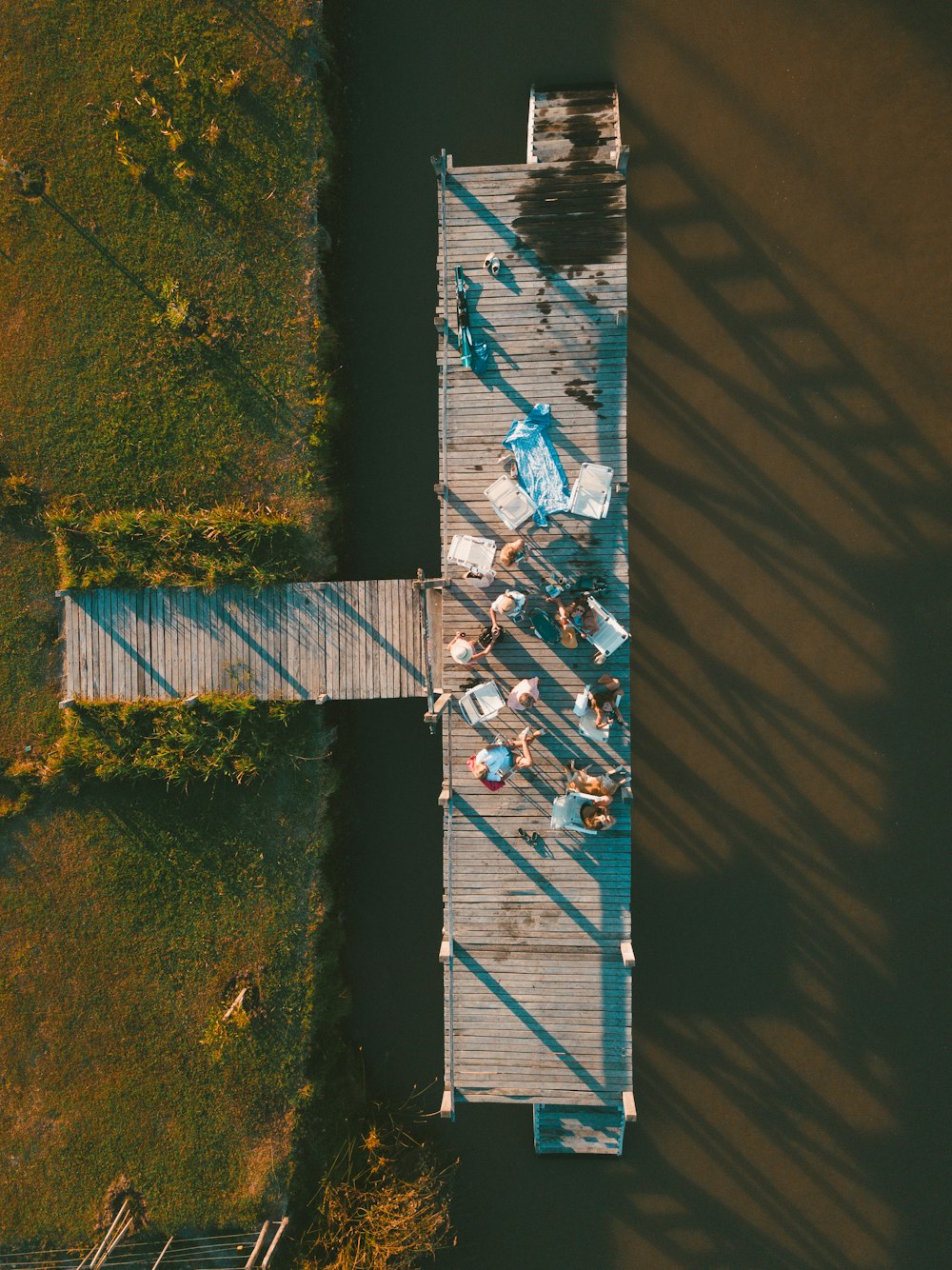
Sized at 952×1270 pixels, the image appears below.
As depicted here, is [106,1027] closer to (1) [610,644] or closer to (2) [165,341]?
(1) [610,644]

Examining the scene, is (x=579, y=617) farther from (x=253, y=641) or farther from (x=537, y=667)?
(x=253, y=641)

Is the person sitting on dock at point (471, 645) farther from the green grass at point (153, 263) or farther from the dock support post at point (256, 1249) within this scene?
the dock support post at point (256, 1249)

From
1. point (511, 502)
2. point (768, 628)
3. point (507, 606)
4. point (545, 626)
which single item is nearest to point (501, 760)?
point (545, 626)

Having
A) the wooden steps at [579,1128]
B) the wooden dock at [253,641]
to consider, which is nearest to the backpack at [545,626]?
the wooden dock at [253,641]

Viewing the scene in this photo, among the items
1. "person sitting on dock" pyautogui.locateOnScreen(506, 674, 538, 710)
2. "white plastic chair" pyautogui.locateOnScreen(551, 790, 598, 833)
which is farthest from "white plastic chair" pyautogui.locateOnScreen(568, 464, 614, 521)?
"white plastic chair" pyautogui.locateOnScreen(551, 790, 598, 833)

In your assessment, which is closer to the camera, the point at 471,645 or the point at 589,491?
the point at 589,491

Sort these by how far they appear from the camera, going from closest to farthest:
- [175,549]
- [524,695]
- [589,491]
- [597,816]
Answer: [597,816], [524,695], [589,491], [175,549]
